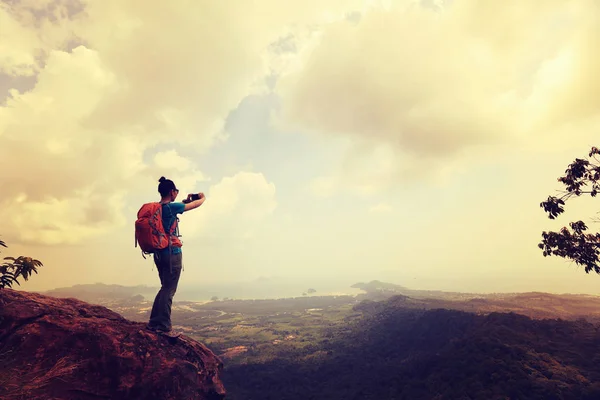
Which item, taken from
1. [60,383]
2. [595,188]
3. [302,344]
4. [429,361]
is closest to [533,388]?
[429,361]

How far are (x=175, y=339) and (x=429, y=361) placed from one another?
Result: 139ft

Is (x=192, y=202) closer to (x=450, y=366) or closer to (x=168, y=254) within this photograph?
(x=168, y=254)

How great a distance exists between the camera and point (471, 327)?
48.8 metres

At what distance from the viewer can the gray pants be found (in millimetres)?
9750

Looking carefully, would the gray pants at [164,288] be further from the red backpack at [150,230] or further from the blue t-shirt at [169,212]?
the red backpack at [150,230]

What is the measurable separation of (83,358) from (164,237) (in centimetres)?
392

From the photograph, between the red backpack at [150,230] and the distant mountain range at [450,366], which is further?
the distant mountain range at [450,366]

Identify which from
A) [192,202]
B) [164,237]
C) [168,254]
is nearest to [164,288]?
A: [168,254]

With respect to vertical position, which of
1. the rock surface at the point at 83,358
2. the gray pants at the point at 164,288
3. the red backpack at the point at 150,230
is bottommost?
the rock surface at the point at 83,358

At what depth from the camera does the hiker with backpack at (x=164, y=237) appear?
9.12 m

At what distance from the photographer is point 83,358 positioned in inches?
320

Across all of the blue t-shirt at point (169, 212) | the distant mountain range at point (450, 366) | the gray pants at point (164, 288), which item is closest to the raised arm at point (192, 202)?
the blue t-shirt at point (169, 212)

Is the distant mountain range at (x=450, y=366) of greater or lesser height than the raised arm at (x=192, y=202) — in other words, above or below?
below

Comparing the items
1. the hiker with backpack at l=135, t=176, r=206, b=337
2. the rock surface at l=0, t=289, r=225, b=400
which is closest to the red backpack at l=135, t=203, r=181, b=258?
the hiker with backpack at l=135, t=176, r=206, b=337
